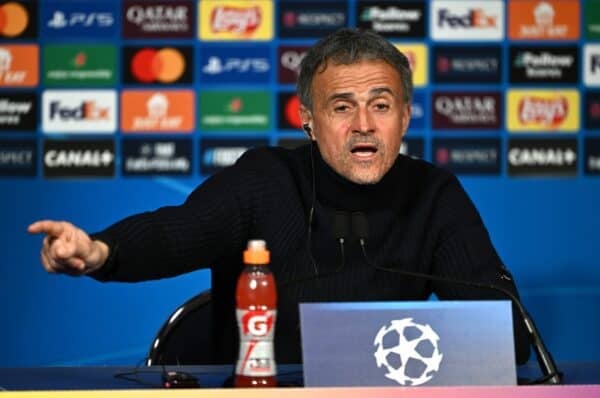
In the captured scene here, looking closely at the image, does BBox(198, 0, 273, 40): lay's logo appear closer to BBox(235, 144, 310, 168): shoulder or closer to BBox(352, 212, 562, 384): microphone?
BBox(235, 144, 310, 168): shoulder

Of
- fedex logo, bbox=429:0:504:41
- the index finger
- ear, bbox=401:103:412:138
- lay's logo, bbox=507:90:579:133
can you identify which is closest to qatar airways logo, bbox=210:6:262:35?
fedex logo, bbox=429:0:504:41

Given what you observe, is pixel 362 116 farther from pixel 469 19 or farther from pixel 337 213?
pixel 469 19

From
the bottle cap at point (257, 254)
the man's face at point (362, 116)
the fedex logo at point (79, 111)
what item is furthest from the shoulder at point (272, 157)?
the fedex logo at point (79, 111)

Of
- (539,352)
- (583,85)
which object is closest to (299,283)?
(539,352)

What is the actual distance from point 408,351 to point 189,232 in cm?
77

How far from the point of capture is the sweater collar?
2.42m

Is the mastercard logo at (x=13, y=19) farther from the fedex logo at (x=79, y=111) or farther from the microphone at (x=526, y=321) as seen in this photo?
the microphone at (x=526, y=321)

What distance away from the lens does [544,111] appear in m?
4.15

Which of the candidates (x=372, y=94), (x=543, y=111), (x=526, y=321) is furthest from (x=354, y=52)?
(x=543, y=111)

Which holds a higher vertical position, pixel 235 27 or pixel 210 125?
pixel 235 27

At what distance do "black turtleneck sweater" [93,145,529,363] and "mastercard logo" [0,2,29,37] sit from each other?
1.93m

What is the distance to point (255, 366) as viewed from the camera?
5.51 ft

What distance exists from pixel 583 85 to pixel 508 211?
56 centimetres

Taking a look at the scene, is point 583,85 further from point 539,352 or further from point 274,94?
point 539,352
